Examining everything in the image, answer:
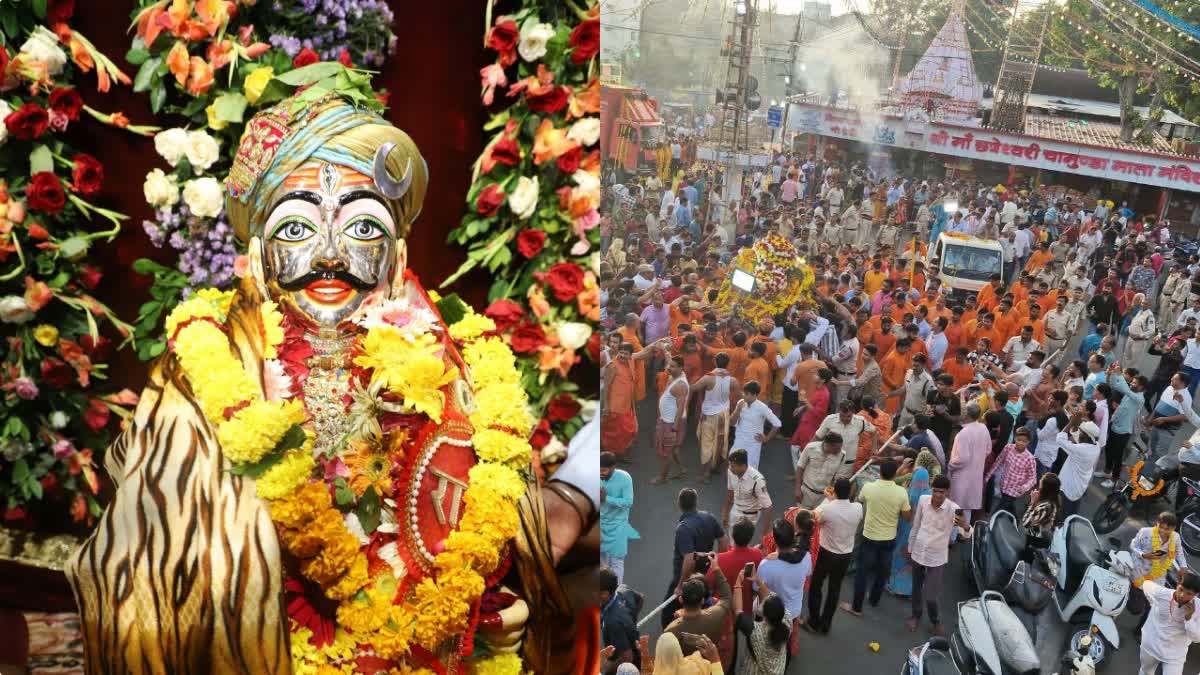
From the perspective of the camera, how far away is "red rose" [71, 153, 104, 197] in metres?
2.81

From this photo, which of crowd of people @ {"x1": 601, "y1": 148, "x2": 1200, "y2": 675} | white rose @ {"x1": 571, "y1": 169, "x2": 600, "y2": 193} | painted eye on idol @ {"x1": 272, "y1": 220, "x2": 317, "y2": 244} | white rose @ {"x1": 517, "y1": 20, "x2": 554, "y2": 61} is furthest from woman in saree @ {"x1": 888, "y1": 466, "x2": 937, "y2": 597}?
painted eye on idol @ {"x1": 272, "y1": 220, "x2": 317, "y2": 244}

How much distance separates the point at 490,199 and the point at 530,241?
0.16 m

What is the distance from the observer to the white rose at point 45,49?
9.02 ft

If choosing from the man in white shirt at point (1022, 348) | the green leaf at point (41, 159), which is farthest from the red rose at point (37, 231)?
the man in white shirt at point (1022, 348)

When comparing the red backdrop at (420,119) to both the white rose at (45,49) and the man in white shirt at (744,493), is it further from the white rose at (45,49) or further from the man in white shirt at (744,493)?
the man in white shirt at (744,493)

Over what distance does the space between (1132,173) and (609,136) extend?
1.59 meters

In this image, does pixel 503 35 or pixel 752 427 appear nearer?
pixel 503 35

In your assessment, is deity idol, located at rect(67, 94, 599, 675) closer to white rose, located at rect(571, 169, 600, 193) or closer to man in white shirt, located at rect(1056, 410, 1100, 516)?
white rose, located at rect(571, 169, 600, 193)

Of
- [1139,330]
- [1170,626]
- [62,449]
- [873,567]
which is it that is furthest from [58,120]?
[1170,626]

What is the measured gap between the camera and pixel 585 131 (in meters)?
2.76

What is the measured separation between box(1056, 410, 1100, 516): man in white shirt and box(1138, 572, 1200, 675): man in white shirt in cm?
39

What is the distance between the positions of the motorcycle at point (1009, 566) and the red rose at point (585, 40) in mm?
1885

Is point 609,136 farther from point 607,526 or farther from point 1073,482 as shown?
point 1073,482

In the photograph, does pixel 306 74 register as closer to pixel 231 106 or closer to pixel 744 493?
pixel 231 106
